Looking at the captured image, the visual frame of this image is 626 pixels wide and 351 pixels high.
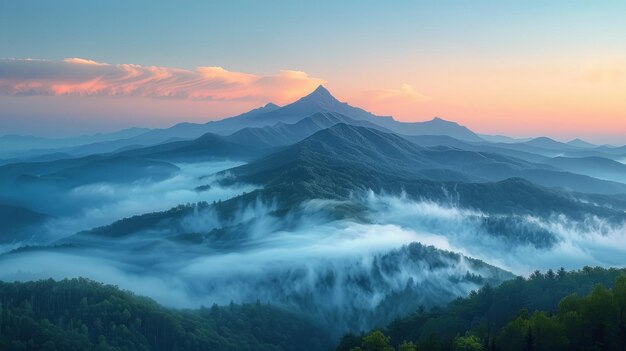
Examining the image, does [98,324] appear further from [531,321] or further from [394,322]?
[531,321]

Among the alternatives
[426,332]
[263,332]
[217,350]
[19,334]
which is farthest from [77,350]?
[426,332]

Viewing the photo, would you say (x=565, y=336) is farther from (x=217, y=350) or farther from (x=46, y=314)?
(x=46, y=314)

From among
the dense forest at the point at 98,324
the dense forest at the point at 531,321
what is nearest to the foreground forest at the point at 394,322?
the dense forest at the point at 531,321

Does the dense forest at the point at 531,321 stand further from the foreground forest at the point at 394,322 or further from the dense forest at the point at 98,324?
the dense forest at the point at 98,324

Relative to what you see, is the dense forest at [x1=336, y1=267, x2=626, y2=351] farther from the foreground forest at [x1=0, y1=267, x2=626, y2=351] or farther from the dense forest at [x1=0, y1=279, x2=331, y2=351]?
the dense forest at [x1=0, y1=279, x2=331, y2=351]

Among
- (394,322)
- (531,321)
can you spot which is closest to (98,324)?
(394,322)

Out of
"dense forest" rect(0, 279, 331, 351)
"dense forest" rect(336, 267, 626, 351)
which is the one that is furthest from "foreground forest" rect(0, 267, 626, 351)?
"dense forest" rect(0, 279, 331, 351)
